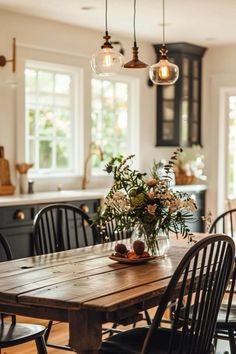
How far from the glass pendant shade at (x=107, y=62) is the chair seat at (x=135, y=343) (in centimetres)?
144

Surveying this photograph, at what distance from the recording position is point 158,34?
6980mm

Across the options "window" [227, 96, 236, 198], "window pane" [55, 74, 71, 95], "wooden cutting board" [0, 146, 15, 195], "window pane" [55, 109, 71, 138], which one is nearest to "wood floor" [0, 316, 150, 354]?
"wooden cutting board" [0, 146, 15, 195]

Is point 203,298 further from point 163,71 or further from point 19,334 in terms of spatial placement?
point 163,71

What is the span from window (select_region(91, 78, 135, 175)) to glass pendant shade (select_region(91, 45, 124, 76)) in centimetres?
318

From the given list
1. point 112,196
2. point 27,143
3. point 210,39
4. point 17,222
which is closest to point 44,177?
point 27,143

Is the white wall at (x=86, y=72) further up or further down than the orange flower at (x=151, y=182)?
further up

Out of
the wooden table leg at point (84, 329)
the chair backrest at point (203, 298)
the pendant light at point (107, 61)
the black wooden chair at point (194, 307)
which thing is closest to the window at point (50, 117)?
the pendant light at point (107, 61)

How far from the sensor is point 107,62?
3.77m

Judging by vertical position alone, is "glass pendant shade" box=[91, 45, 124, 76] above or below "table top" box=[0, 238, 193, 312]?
above

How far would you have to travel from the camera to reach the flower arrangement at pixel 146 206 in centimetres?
331

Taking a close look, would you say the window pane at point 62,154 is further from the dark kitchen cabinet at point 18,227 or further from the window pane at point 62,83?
the dark kitchen cabinet at point 18,227

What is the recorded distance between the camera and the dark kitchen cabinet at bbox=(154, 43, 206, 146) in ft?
24.5

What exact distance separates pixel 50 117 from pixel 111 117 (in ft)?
2.95

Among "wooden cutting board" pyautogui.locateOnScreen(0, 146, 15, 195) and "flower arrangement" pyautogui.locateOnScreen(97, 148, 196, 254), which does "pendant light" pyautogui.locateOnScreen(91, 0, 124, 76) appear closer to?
"flower arrangement" pyautogui.locateOnScreen(97, 148, 196, 254)
